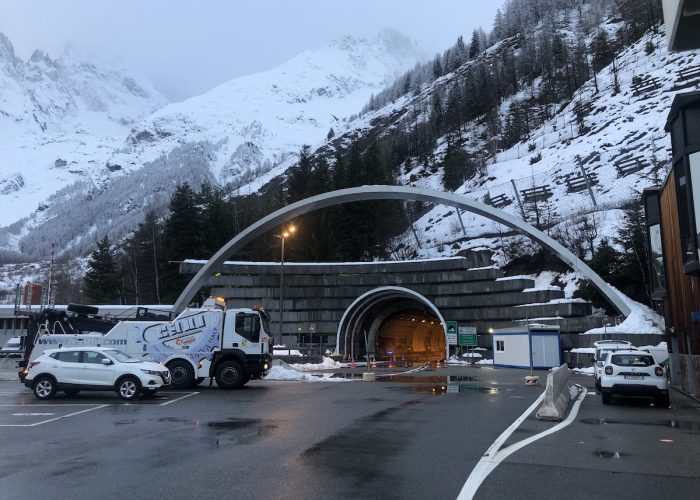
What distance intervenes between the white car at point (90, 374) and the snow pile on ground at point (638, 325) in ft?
92.1

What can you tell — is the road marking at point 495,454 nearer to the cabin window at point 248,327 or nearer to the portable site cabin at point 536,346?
the cabin window at point 248,327

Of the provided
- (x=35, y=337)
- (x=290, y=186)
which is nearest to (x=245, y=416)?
(x=35, y=337)

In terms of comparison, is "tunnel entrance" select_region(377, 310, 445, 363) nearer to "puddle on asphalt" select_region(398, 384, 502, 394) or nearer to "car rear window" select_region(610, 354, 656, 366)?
"puddle on asphalt" select_region(398, 384, 502, 394)

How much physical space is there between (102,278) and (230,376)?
198 feet

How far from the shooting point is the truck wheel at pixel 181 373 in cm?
2117

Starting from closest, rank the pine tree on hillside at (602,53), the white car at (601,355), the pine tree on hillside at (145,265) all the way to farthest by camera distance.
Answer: the white car at (601,355)
the pine tree on hillside at (145,265)
the pine tree on hillside at (602,53)

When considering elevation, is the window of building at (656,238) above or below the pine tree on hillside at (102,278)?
below

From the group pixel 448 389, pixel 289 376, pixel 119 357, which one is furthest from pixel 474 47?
pixel 119 357

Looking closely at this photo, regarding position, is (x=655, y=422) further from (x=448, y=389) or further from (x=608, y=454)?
(x=448, y=389)

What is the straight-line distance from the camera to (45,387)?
57.0 ft

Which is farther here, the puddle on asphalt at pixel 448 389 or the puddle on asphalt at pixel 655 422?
the puddle on asphalt at pixel 448 389

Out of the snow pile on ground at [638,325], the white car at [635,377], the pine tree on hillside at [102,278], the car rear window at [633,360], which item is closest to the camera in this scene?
the white car at [635,377]

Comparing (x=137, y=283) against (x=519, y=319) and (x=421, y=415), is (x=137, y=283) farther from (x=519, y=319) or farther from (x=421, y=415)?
(x=421, y=415)

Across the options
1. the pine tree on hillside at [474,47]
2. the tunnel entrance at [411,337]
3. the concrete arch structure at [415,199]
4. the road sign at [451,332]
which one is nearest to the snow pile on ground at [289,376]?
the concrete arch structure at [415,199]
